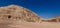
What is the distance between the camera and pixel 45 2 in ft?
11.7

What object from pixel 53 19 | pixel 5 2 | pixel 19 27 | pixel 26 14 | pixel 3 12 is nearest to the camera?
pixel 19 27

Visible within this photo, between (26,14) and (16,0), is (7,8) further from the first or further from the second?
(26,14)

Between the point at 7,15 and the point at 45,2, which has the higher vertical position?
the point at 45,2

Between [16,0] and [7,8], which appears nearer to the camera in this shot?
[16,0]

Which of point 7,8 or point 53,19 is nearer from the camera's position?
point 7,8

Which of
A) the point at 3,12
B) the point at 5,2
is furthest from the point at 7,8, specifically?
the point at 5,2

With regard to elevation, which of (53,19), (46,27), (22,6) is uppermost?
(22,6)

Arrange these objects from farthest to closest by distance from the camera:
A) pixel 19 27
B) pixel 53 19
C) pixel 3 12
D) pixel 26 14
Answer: pixel 26 14
pixel 53 19
pixel 3 12
pixel 19 27

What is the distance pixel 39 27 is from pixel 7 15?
138 cm

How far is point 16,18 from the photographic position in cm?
385

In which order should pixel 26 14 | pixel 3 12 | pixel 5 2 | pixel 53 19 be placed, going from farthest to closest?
pixel 26 14 < pixel 53 19 < pixel 3 12 < pixel 5 2

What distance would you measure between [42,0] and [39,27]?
0.92 metres

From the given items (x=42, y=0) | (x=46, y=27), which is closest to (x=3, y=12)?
(x=42, y=0)

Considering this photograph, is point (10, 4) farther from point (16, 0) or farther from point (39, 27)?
point (39, 27)
